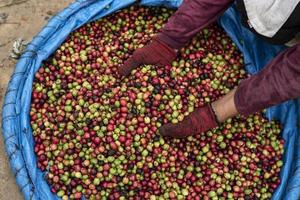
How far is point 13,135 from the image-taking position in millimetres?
3354

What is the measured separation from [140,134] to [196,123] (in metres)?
0.44

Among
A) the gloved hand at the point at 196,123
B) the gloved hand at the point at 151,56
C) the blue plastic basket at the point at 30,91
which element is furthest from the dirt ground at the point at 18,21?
the gloved hand at the point at 196,123

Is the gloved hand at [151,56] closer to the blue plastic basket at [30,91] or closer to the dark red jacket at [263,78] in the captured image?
the dark red jacket at [263,78]

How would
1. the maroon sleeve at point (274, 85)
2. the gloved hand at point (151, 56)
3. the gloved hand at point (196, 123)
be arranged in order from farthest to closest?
the gloved hand at point (151, 56) < the gloved hand at point (196, 123) < the maroon sleeve at point (274, 85)

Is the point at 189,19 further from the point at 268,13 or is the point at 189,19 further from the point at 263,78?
the point at 263,78

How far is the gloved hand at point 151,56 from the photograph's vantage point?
359 centimetres

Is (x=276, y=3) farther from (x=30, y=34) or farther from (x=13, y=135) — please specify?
(x=30, y=34)

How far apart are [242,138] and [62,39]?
1672mm

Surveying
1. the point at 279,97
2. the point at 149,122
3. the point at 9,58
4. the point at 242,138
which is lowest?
the point at 242,138

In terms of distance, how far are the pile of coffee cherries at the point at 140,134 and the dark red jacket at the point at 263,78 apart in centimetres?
48

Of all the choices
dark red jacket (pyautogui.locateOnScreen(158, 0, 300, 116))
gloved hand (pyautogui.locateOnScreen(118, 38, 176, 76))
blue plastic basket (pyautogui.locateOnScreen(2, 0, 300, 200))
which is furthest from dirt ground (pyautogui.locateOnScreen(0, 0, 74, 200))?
dark red jacket (pyautogui.locateOnScreen(158, 0, 300, 116))

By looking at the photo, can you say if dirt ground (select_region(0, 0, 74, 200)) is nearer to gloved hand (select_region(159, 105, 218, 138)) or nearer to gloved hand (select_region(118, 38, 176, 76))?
gloved hand (select_region(118, 38, 176, 76))

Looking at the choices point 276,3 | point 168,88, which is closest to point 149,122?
point 168,88

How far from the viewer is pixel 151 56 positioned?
11.9ft
